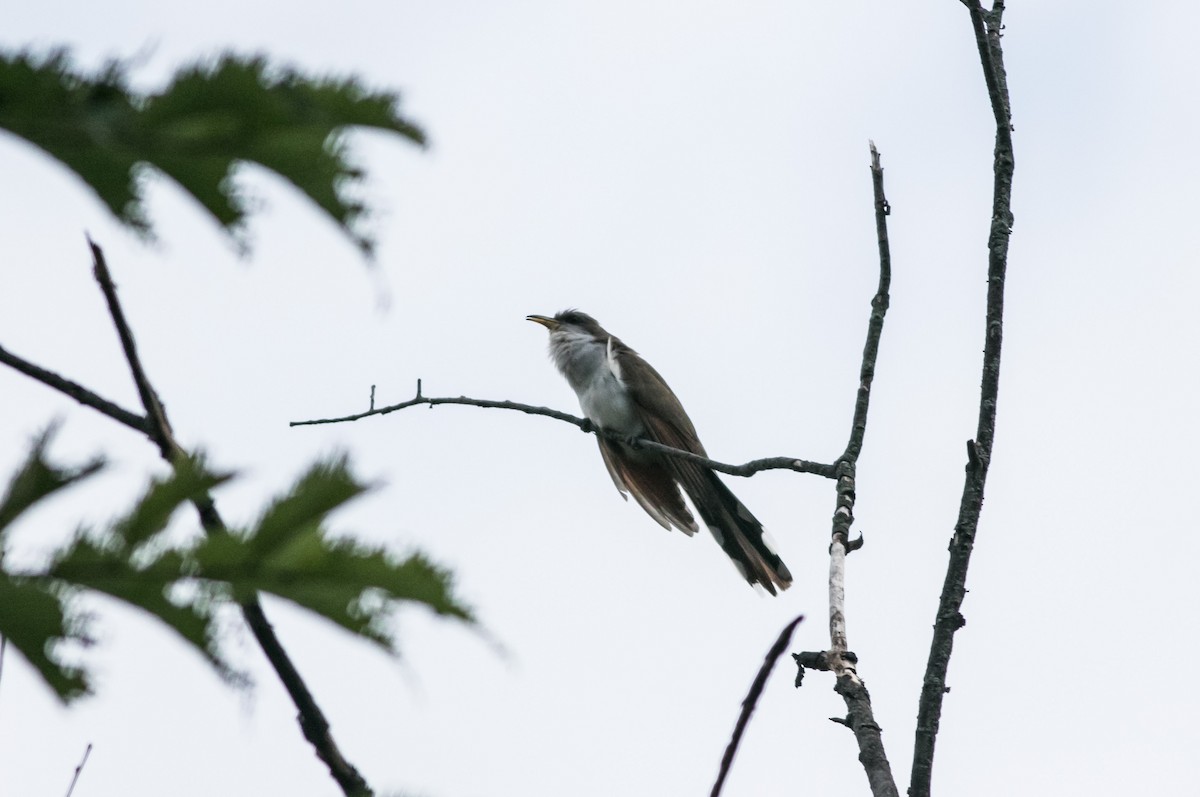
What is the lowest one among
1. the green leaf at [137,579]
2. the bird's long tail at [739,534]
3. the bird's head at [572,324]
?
the green leaf at [137,579]

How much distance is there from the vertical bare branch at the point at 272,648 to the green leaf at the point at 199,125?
19cm

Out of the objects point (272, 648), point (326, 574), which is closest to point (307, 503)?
point (326, 574)

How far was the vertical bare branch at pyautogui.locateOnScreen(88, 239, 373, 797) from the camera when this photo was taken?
112 centimetres

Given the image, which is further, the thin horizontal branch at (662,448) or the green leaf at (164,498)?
the thin horizontal branch at (662,448)

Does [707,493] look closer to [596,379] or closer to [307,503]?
[596,379]

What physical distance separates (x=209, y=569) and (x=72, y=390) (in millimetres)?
341

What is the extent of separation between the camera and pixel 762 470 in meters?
4.87

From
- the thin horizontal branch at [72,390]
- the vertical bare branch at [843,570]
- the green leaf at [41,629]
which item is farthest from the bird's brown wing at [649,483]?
the green leaf at [41,629]

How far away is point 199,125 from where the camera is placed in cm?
95

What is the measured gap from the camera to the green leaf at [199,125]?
3.09 feet

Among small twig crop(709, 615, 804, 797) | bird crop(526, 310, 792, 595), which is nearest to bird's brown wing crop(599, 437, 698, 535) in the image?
bird crop(526, 310, 792, 595)

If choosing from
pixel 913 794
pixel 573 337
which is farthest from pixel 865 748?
pixel 573 337

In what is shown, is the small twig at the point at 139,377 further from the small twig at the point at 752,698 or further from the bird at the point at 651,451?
the bird at the point at 651,451

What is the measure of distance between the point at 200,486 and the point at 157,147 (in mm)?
245
